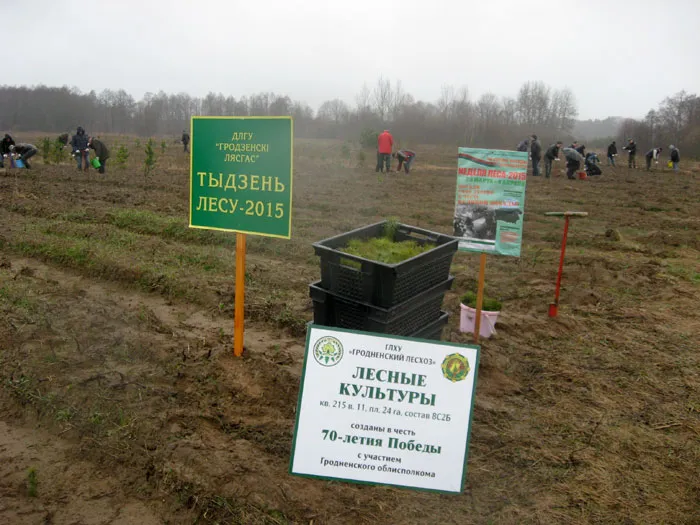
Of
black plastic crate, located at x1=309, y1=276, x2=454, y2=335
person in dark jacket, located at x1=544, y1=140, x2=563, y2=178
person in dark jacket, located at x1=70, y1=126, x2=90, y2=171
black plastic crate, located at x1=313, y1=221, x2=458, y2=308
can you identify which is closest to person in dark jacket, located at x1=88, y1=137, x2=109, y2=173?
person in dark jacket, located at x1=70, y1=126, x2=90, y2=171

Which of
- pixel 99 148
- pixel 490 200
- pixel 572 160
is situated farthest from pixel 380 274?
pixel 572 160

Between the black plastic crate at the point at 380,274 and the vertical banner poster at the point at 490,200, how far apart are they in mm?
407

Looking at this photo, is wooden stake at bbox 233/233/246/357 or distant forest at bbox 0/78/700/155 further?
distant forest at bbox 0/78/700/155

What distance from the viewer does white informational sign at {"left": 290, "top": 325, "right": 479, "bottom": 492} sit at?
3031 mm

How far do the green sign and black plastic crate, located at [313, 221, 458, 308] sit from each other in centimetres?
49

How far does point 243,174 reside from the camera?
418cm

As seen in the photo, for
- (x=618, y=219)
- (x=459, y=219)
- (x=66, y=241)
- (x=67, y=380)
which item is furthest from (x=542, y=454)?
(x=618, y=219)

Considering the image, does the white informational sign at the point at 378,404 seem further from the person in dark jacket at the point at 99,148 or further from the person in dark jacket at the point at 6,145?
the person in dark jacket at the point at 6,145

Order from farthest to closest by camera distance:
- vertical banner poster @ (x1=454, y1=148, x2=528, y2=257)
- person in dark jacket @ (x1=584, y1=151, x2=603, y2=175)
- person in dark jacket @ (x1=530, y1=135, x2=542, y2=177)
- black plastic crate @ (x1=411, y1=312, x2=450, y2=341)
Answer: person in dark jacket @ (x1=584, y1=151, x2=603, y2=175), person in dark jacket @ (x1=530, y1=135, x2=542, y2=177), vertical banner poster @ (x1=454, y1=148, x2=528, y2=257), black plastic crate @ (x1=411, y1=312, x2=450, y2=341)

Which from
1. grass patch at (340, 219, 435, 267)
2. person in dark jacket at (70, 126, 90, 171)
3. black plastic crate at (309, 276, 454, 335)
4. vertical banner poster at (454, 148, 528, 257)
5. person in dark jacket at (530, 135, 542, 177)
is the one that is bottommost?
black plastic crate at (309, 276, 454, 335)

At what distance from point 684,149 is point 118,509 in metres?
42.8

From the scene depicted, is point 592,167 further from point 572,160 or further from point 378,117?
point 378,117

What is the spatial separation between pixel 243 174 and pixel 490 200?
228 cm

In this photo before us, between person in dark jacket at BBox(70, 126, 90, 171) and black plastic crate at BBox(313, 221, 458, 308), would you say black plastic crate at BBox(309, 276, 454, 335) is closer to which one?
black plastic crate at BBox(313, 221, 458, 308)
